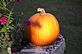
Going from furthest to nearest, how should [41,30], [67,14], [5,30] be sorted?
[67,14]
[41,30]
[5,30]

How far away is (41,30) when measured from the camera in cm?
339

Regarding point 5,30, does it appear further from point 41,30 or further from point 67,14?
point 67,14

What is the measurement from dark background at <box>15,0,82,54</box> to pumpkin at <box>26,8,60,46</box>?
1650mm

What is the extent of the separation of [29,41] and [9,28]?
1.38ft

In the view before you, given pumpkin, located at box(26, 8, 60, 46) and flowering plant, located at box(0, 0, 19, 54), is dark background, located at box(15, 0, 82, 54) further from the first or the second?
flowering plant, located at box(0, 0, 19, 54)

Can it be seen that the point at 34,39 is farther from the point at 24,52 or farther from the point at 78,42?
the point at 78,42

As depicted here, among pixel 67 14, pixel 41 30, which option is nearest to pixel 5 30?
pixel 41 30

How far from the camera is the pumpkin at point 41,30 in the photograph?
339 centimetres

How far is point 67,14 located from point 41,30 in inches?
156

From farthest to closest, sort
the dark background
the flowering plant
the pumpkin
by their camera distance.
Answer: the dark background < the pumpkin < the flowering plant

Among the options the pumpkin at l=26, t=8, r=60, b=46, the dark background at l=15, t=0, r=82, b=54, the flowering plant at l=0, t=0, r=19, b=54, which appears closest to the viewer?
the flowering plant at l=0, t=0, r=19, b=54

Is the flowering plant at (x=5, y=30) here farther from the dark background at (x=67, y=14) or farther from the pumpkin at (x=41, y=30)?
the dark background at (x=67, y=14)

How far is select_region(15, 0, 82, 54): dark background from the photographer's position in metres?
5.69

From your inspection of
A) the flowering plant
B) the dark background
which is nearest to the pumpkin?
the flowering plant
